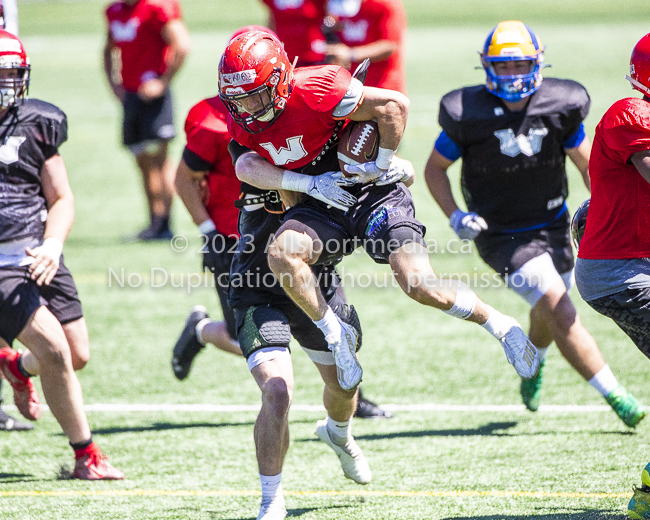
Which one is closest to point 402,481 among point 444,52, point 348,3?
point 348,3

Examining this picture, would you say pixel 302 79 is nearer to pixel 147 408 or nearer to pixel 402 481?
pixel 402 481

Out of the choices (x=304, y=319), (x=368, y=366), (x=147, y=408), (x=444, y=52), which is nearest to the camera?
(x=304, y=319)

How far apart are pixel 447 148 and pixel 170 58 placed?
17.5 feet

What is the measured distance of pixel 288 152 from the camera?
13.3 feet

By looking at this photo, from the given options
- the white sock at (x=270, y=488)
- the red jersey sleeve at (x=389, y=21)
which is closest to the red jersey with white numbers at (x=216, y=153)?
the white sock at (x=270, y=488)

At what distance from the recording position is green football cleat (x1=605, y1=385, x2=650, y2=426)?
15.8ft

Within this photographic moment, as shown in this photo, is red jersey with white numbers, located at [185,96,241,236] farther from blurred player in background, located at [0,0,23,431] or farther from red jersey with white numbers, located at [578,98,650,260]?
red jersey with white numbers, located at [578,98,650,260]

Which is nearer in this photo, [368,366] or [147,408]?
[147,408]

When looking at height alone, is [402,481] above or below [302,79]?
below

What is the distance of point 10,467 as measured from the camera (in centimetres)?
480

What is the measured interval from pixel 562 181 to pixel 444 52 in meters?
19.0

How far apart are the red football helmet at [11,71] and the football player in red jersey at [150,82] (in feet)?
16.8

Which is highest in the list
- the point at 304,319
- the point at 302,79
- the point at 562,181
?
the point at 302,79

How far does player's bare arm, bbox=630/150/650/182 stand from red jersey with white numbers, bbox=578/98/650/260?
0.02 m
